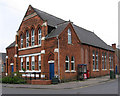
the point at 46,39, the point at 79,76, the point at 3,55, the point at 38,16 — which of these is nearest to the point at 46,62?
the point at 46,39

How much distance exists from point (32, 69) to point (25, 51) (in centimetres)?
345

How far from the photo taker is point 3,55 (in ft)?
201

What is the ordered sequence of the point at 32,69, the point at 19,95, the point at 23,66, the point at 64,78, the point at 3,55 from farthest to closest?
the point at 3,55 → the point at 23,66 → the point at 32,69 → the point at 64,78 → the point at 19,95

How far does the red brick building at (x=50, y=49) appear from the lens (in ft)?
68.1

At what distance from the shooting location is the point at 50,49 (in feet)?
69.4

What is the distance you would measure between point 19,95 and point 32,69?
13.1 meters

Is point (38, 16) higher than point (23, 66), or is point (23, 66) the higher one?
point (38, 16)

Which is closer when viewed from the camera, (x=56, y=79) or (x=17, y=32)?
(x=56, y=79)

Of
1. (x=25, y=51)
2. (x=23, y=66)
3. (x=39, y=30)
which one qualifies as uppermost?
(x=39, y=30)

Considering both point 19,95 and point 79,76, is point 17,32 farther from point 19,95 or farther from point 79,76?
point 19,95

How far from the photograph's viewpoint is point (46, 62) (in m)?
21.6

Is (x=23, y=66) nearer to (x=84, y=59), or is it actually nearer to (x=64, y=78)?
(x=64, y=78)

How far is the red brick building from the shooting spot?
2075cm

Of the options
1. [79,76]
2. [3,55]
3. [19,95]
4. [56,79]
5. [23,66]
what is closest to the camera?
[19,95]
